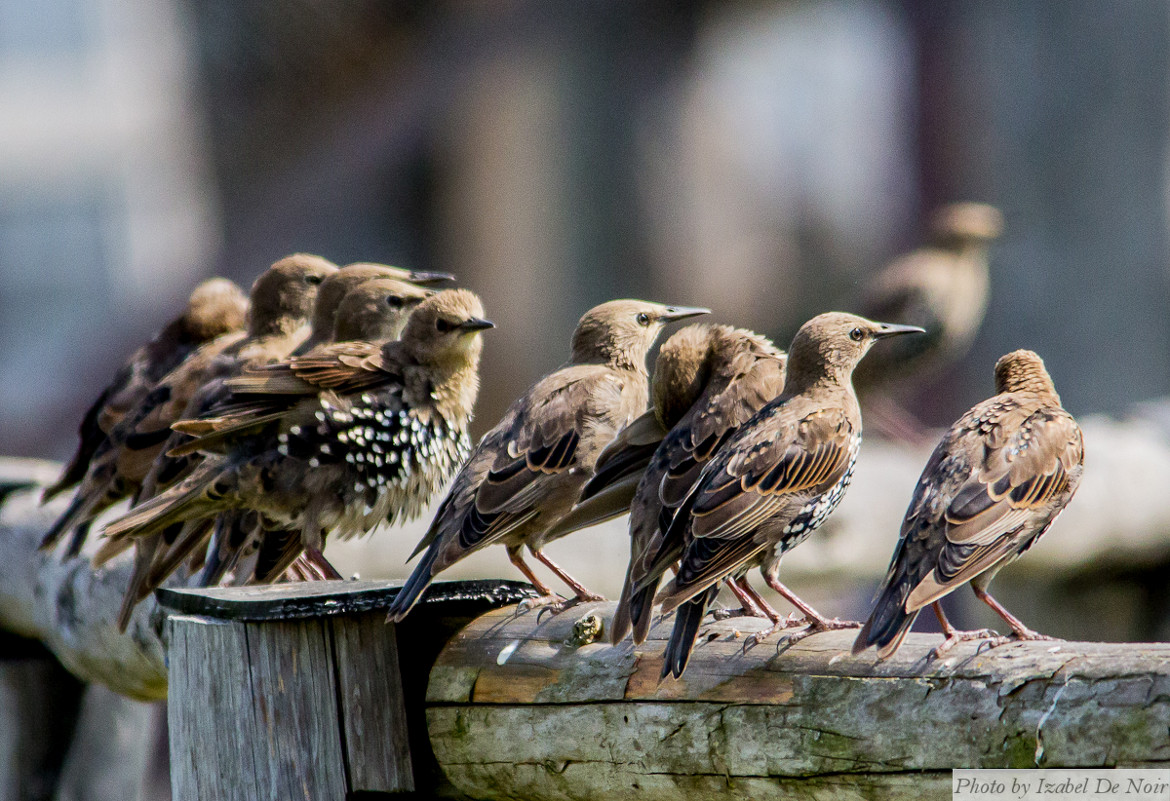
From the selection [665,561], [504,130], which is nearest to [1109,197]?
[504,130]

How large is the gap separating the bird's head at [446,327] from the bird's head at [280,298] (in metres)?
0.59

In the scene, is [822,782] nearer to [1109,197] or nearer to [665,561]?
[665,561]

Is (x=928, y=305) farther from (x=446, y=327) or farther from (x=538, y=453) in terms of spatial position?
(x=538, y=453)


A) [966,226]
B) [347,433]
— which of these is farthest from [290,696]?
[966,226]

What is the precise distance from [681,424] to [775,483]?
9.9 inches

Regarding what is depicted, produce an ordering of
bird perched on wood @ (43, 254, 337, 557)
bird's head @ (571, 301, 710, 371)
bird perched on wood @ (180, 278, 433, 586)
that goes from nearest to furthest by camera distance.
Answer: bird's head @ (571, 301, 710, 371) → bird perched on wood @ (180, 278, 433, 586) → bird perched on wood @ (43, 254, 337, 557)

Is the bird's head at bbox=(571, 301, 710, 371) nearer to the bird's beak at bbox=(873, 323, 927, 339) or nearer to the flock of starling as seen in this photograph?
the flock of starling

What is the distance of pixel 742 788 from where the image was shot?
2.34m

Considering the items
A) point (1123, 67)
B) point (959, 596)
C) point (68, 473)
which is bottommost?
point (959, 596)

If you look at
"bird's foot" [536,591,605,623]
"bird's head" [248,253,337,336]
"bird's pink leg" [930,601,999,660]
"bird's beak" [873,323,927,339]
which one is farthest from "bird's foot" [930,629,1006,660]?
"bird's head" [248,253,337,336]

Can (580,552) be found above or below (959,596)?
above

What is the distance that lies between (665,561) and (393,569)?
2592mm

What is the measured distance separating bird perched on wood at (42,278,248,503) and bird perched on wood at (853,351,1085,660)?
2483 mm

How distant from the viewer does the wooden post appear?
2561 millimetres
